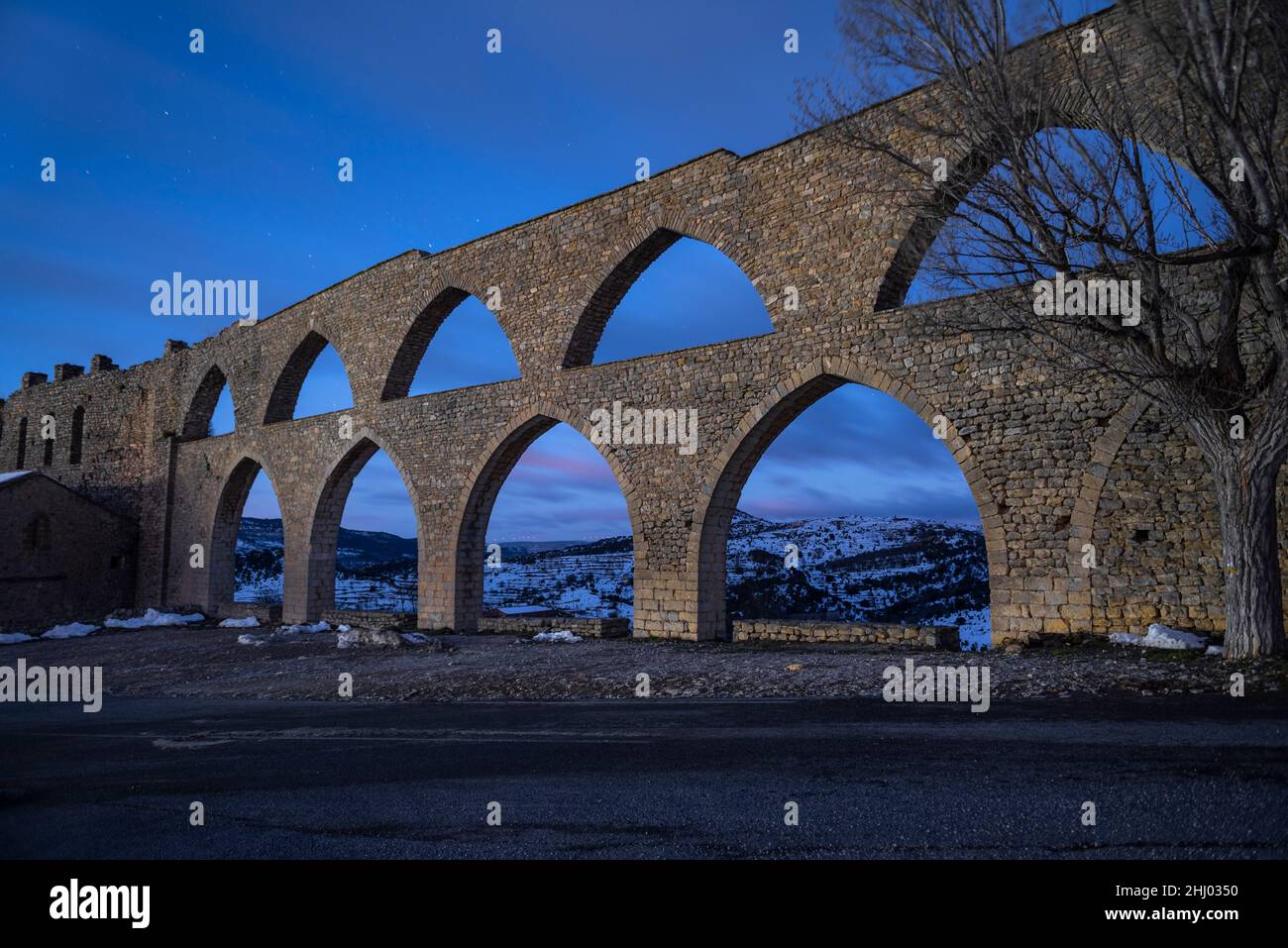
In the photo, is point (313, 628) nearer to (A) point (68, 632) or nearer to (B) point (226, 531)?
(A) point (68, 632)

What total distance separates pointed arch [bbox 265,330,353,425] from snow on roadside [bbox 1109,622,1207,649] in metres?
17.6

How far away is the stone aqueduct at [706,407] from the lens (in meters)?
8.53

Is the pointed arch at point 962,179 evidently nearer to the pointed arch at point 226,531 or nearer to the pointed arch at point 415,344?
the pointed arch at point 415,344

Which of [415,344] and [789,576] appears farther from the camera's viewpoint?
[789,576]

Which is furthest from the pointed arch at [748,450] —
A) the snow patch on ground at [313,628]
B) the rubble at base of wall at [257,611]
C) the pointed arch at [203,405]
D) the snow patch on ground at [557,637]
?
the pointed arch at [203,405]

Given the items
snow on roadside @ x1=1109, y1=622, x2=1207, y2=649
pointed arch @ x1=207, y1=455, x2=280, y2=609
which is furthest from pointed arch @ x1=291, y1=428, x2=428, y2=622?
snow on roadside @ x1=1109, y1=622, x2=1207, y2=649

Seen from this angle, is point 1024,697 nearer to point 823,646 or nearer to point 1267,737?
point 1267,737

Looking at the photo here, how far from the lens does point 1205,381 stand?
6863 millimetres

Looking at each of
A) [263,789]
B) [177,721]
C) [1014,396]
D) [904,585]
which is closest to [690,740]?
[263,789]

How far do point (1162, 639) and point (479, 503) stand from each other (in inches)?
435

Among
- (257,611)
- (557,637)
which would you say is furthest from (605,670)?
(257,611)

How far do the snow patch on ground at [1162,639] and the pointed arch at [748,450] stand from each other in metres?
2.37

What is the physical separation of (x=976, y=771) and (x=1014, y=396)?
6442 millimetres

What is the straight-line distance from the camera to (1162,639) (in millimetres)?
7570
